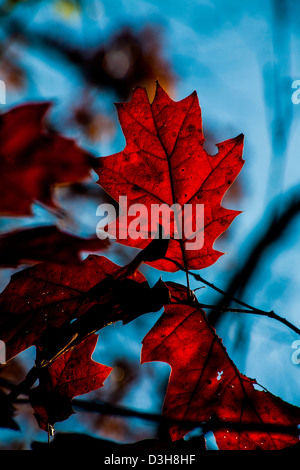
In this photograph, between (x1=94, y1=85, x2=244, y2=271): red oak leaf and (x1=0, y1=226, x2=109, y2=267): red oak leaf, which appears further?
(x1=94, y1=85, x2=244, y2=271): red oak leaf

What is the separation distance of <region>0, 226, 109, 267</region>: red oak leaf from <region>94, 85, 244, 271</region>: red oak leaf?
0.74 ft

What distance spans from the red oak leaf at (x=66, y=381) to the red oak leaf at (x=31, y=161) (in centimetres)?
48

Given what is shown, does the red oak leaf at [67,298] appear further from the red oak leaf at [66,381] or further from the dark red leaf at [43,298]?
the red oak leaf at [66,381]

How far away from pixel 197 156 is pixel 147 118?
0.59ft

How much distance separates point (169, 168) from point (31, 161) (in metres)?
0.39

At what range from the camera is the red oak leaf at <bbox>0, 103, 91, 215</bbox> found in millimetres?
795

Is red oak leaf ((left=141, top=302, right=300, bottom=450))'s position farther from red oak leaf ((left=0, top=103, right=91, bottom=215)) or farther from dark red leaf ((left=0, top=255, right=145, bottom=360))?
red oak leaf ((left=0, top=103, right=91, bottom=215))

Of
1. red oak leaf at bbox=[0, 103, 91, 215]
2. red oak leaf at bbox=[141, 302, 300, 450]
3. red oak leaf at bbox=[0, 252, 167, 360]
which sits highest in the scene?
red oak leaf at bbox=[0, 103, 91, 215]

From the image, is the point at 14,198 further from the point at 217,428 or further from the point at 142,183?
the point at 217,428

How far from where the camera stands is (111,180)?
0.94 metres

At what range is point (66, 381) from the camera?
3.42 feet

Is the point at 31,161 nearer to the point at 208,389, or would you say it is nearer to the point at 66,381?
the point at 66,381

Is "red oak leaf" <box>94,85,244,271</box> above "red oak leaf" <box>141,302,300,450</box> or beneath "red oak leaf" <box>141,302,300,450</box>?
above

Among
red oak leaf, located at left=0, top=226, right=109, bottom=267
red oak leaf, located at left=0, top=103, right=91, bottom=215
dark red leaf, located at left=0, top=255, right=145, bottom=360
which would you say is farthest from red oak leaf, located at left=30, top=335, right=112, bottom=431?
red oak leaf, located at left=0, top=103, right=91, bottom=215
